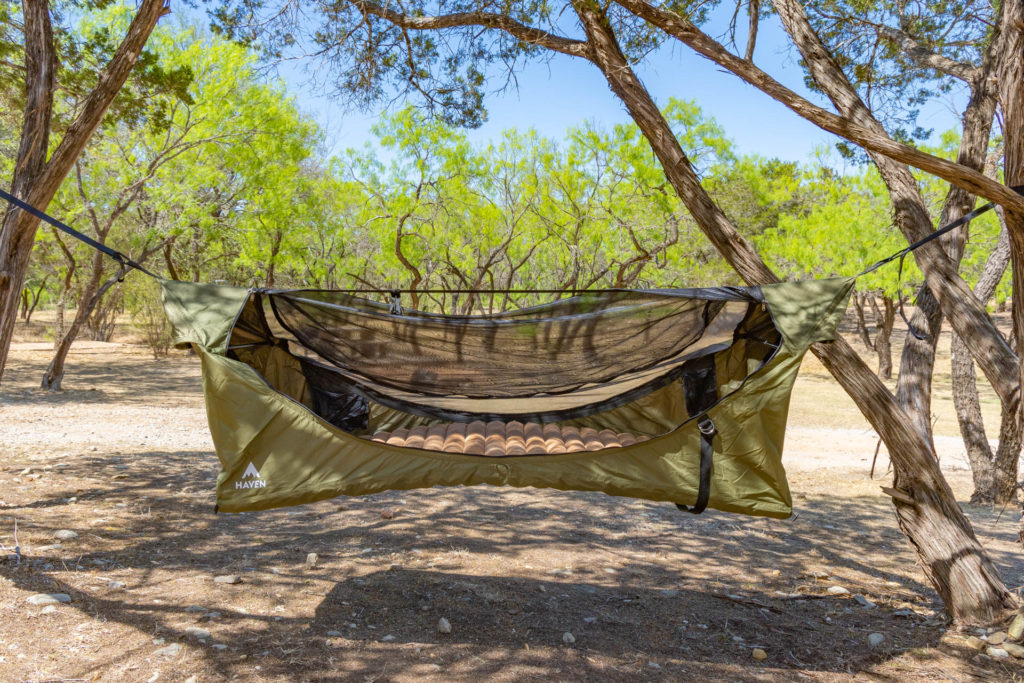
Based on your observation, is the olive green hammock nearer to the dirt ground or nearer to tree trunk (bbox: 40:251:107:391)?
the dirt ground

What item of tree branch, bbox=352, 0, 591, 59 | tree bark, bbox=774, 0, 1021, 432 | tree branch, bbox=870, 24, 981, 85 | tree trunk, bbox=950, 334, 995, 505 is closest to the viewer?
tree bark, bbox=774, 0, 1021, 432

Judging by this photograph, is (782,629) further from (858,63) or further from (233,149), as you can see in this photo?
(233,149)

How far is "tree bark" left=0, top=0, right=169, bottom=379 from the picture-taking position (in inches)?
104

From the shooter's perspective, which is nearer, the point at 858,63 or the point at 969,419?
the point at 858,63

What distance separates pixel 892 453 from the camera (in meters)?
2.31

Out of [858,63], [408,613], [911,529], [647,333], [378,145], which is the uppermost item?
[378,145]

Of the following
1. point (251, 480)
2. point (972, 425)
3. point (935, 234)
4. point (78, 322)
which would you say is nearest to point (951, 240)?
point (935, 234)

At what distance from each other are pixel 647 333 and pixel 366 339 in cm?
106

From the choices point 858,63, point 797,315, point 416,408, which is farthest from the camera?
point 858,63

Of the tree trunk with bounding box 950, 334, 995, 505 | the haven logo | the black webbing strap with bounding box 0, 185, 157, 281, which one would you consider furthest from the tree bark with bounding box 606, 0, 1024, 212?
the tree trunk with bounding box 950, 334, 995, 505

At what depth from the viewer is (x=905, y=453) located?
2.29m

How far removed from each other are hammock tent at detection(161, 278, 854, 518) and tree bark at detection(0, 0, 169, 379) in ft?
3.01

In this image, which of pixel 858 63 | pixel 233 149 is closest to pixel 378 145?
pixel 233 149

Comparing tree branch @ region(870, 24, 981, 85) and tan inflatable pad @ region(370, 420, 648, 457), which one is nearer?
tan inflatable pad @ region(370, 420, 648, 457)
